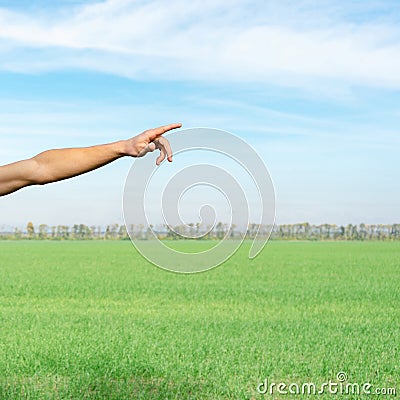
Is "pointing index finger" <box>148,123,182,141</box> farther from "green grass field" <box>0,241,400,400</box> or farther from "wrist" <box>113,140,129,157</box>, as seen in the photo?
"green grass field" <box>0,241,400,400</box>

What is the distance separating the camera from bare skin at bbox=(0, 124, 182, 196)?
3342 millimetres

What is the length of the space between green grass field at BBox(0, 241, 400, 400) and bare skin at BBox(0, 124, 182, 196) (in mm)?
3451

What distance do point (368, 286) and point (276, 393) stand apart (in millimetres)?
12004

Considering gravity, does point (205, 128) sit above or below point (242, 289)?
above

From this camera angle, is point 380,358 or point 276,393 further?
point 380,358

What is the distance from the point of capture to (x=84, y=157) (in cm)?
336

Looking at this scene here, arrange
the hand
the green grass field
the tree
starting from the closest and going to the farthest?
the hand
the green grass field
the tree

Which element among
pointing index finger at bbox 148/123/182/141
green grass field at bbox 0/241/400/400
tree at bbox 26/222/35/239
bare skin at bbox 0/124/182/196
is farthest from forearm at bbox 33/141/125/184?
tree at bbox 26/222/35/239

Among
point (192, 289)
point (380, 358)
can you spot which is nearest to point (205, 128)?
point (380, 358)

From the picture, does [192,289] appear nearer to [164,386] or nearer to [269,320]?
[269,320]

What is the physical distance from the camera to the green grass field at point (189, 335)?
7023 millimetres

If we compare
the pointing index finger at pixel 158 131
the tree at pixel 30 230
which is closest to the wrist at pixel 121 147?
the pointing index finger at pixel 158 131

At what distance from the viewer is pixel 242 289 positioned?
667 inches

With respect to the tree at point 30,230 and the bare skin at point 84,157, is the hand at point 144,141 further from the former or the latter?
the tree at point 30,230
